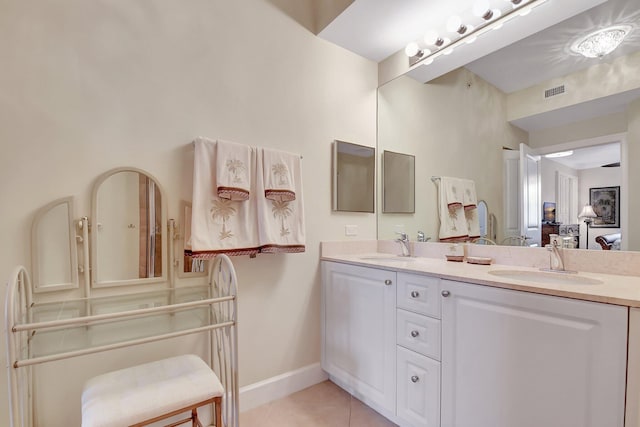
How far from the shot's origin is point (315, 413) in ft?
5.59

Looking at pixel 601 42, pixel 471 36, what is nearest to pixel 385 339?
pixel 601 42

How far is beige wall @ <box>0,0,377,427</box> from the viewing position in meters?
1.21

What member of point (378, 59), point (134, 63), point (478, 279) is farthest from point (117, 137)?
point (378, 59)

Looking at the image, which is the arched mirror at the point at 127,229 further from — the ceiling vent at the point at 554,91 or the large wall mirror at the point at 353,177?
the ceiling vent at the point at 554,91

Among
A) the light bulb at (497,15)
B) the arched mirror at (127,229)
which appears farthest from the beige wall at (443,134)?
the arched mirror at (127,229)

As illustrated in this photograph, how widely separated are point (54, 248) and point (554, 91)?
8.17 feet

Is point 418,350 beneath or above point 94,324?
beneath

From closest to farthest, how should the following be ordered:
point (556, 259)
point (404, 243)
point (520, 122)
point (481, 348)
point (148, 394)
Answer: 1. point (148, 394)
2. point (481, 348)
3. point (556, 259)
4. point (520, 122)
5. point (404, 243)

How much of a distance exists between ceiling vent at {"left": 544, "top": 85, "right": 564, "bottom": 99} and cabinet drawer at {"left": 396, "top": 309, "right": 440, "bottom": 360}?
1.32 metres

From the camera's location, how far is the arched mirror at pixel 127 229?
1.33m

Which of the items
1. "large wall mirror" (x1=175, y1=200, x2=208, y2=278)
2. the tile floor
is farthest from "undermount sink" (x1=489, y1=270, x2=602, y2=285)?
"large wall mirror" (x1=175, y1=200, x2=208, y2=278)

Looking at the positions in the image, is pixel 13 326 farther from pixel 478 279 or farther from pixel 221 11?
pixel 221 11

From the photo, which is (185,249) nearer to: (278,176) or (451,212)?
(278,176)

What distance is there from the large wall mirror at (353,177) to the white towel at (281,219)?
40 centimetres
